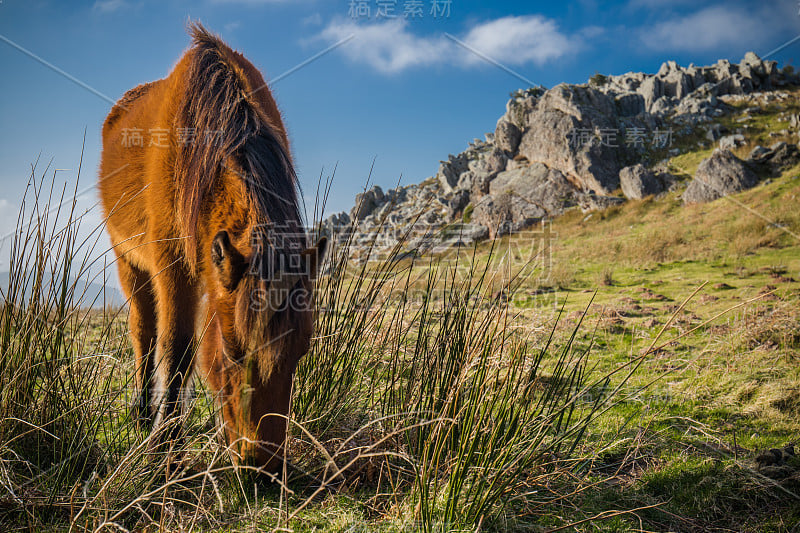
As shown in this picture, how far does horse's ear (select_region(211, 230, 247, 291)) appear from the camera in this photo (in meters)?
1.71

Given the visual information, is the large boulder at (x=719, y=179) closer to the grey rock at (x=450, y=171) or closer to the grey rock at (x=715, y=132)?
the grey rock at (x=715, y=132)

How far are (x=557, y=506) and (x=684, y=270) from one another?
873cm

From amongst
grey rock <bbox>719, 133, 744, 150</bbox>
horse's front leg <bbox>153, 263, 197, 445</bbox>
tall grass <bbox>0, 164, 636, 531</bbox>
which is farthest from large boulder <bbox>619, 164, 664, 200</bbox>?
horse's front leg <bbox>153, 263, 197, 445</bbox>

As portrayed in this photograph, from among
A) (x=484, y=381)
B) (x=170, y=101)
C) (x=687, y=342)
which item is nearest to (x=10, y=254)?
(x=170, y=101)

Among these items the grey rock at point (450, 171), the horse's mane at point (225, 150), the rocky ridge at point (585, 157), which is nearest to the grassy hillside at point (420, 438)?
the horse's mane at point (225, 150)

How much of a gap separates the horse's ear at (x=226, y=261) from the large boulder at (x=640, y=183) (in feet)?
84.7

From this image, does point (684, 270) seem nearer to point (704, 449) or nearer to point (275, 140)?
point (704, 449)

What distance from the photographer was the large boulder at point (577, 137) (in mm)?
26641

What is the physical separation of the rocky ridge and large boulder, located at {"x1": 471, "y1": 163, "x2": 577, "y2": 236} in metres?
0.06

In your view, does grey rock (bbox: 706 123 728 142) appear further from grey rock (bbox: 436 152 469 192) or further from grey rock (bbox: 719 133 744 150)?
grey rock (bbox: 436 152 469 192)

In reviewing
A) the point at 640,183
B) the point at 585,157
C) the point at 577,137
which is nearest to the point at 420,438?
the point at 640,183

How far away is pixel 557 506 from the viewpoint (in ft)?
6.51

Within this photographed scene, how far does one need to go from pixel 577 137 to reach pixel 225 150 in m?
30.4

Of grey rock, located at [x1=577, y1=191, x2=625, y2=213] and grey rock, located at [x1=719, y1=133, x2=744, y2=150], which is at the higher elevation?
grey rock, located at [x1=719, y1=133, x2=744, y2=150]
